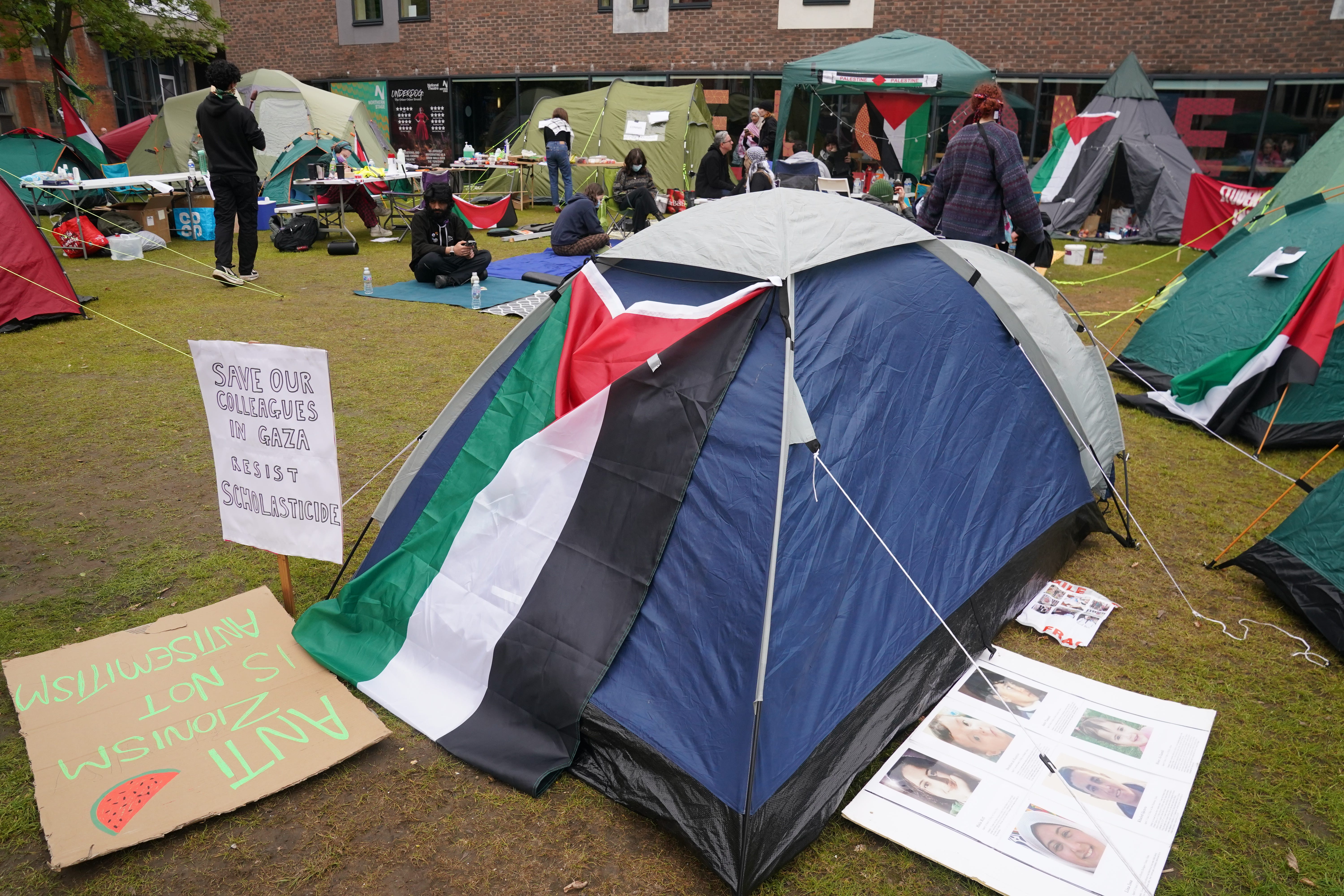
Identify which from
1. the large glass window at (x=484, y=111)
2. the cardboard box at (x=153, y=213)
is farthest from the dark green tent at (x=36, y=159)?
the large glass window at (x=484, y=111)

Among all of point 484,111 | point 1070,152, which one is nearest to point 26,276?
point 1070,152

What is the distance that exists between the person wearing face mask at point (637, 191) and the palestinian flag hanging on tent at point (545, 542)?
297 inches

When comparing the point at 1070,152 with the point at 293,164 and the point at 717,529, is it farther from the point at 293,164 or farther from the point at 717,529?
the point at 717,529

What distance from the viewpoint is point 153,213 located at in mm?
11312

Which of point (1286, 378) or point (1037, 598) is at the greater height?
point (1286, 378)

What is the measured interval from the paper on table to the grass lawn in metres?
0.07

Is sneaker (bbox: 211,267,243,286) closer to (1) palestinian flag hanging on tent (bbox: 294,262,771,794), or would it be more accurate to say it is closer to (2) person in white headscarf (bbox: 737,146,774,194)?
(2) person in white headscarf (bbox: 737,146,774,194)

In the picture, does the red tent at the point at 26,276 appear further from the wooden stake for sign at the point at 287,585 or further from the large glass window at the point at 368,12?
the large glass window at the point at 368,12

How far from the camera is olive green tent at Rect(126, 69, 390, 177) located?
13.8 metres

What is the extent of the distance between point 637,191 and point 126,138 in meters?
11.9

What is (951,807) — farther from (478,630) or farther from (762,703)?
(478,630)

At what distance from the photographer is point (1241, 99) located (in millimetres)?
13672

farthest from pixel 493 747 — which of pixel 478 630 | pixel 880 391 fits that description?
pixel 880 391

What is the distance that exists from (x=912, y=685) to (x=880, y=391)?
962mm
